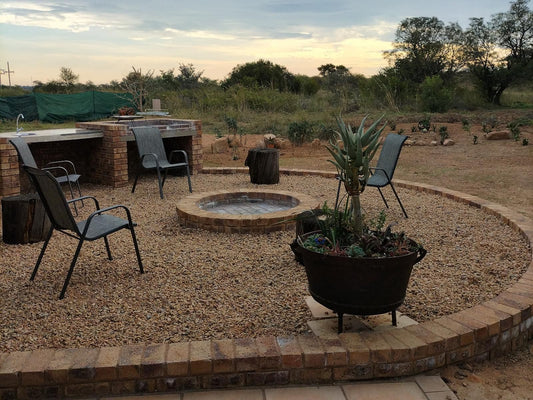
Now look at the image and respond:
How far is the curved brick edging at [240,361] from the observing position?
2.28 m

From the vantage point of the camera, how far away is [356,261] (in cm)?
246

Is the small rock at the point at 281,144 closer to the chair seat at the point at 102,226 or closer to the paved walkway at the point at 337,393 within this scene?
the chair seat at the point at 102,226

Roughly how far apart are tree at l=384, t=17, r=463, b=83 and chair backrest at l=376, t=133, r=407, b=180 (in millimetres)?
19749

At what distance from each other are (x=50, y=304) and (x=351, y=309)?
6.06 ft

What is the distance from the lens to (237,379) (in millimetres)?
2357

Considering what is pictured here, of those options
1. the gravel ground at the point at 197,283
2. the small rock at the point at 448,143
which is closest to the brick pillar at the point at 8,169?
the gravel ground at the point at 197,283

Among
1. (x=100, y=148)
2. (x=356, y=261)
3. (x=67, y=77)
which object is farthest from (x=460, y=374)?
(x=67, y=77)

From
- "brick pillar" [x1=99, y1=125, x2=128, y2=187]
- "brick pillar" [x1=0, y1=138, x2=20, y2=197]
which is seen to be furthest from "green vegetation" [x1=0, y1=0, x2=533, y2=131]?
"brick pillar" [x1=0, y1=138, x2=20, y2=197]

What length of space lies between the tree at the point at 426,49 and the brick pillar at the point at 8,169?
834 inches

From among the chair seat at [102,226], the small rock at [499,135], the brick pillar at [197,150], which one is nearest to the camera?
the chair seat at [102,226]

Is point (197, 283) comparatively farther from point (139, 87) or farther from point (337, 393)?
point (139, 87)

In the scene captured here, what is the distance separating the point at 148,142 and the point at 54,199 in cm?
365

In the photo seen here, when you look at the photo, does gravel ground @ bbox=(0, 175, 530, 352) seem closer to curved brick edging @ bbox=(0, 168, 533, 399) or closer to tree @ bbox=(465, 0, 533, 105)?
curved brick edging @ bbox=(0, 168, 533, 399)

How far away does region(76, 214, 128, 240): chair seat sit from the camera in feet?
10.9
